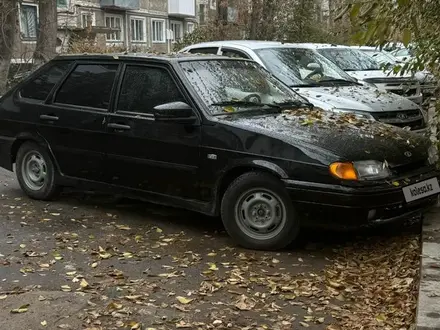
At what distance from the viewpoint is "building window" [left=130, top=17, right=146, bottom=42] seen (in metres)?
39.8

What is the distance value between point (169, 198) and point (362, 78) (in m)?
6.76

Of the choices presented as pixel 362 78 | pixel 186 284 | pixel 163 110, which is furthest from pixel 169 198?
pixel 362 78

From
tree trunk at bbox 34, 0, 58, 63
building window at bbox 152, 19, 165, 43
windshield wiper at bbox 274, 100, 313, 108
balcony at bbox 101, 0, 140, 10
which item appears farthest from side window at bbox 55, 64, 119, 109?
building window at bbox 152, 19, 165, 43

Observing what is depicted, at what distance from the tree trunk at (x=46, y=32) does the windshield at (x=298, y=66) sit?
33.9ft

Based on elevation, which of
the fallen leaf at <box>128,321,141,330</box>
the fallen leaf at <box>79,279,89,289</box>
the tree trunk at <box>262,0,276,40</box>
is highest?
the tree trunk at <box>262,0,276,40</box>

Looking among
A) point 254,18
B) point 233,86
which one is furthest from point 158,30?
point 233,86

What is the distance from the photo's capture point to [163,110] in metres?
5.76

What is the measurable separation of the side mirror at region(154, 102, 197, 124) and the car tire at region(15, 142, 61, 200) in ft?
6.32

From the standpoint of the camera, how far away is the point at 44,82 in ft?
23.9

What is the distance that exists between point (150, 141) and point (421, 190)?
2573 mm

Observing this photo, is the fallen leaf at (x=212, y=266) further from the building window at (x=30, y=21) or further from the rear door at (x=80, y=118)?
the building window at (x=30, y=21)

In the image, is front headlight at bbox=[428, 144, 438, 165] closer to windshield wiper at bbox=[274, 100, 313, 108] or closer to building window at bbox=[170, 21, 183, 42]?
windshield wiper at bbox=[274, 100, 313, 108]

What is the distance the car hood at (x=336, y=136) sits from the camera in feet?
17.3

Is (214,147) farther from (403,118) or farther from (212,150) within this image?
(403,118)
